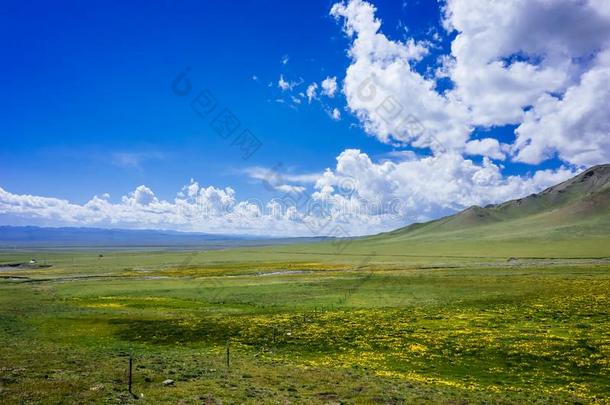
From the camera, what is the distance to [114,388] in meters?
21.2

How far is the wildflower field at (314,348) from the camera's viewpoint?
70.4 feet

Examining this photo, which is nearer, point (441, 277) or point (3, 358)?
point (3, 358)

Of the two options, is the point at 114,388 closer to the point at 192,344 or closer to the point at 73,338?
the point at 192,344

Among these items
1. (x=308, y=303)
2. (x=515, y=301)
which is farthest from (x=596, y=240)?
(x=308, y=303)

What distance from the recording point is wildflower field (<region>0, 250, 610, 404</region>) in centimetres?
2147

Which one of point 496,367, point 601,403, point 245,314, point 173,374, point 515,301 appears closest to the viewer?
point 601,403

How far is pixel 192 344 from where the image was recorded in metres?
34.2

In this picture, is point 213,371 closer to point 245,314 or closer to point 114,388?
point 114,388

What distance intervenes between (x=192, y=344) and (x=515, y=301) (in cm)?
4064

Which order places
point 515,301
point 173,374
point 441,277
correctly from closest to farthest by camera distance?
point 173,374 → point 515,301 → point 441,277

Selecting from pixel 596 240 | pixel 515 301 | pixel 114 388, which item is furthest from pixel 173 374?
pixel 596 240

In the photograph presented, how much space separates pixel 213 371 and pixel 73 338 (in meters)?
17.1

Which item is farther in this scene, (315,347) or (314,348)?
(315,347)

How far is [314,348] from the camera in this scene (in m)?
32.3
